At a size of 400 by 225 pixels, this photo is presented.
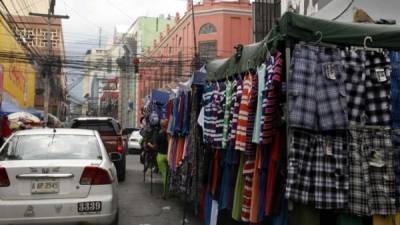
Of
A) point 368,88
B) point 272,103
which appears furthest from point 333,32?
point 272,103

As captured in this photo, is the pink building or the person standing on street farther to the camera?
the pink building

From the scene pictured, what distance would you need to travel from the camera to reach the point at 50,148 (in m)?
7.38

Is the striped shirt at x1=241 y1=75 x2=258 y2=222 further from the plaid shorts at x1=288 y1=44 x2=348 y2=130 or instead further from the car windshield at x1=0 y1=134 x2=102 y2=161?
the car windshield at x1=0 y1=134 x2=102 y2=161

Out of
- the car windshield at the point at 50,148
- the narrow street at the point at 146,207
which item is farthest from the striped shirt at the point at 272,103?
the narrow street at the point at 146,207

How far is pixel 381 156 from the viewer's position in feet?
15.3

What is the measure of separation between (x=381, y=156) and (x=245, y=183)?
159 cm

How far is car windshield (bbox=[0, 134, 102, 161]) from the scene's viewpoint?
23.5 ft

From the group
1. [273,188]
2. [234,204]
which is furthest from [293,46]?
[234,204]

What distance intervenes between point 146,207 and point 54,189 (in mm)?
4111

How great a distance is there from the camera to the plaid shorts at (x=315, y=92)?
4.54m

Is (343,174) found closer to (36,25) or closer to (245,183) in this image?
(245,183)

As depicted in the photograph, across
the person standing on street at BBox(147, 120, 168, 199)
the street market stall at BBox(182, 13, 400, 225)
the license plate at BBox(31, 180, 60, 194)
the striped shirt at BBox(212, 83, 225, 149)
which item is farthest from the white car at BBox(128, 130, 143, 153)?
the street market stall at BBox(182, 13, 400, 225)

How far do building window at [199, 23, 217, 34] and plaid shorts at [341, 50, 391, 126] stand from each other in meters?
38.7

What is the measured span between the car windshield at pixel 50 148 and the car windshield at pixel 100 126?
8.06 metres
